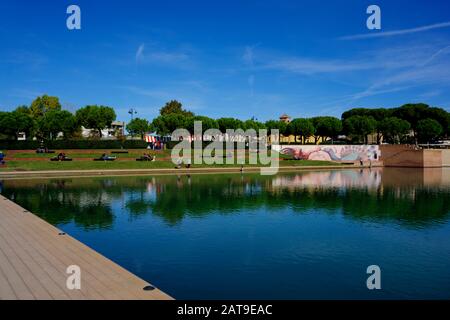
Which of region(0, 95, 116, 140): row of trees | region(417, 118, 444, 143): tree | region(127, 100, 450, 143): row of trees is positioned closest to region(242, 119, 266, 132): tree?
region(127, 100, 450, 143): row of trees

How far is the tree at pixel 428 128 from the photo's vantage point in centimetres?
8544

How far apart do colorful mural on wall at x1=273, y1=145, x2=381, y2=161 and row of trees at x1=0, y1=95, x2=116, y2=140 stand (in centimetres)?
3381

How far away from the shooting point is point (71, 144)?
59438 mm

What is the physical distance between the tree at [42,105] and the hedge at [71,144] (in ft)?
108

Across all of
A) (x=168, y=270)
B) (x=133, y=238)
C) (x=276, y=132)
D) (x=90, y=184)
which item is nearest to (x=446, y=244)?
(x=168, y=270)

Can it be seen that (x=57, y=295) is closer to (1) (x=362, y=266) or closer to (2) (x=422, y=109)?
(1) (x=362, y=266)

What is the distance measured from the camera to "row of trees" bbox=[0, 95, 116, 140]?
215 ft

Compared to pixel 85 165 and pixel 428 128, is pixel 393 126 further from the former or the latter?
pixel 85 165

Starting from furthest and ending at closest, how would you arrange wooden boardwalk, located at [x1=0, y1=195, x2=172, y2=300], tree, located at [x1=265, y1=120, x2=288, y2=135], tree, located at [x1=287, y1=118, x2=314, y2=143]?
tree, located at [x1=265, y1=120, x2=288, y2=135] → tree, located at [x1=287, y1=118, x2=314, y2=143] → wooden boardwalk, located at [x1=0, y1=195, x2=172, y2=300]

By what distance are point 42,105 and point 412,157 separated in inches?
3120

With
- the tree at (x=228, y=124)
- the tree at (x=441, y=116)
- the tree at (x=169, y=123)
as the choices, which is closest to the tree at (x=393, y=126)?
the tree at (x=441, y=116)

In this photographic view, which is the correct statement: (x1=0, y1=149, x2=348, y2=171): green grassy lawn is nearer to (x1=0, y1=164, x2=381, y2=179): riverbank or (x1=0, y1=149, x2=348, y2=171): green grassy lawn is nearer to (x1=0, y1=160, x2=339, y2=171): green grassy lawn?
(x1=0, y1=160, x2=339, y2=171): green grassy lawn

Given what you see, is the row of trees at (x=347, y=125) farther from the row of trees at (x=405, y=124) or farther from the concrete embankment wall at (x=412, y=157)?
the concrete embankment wall at (x=412, y=157)

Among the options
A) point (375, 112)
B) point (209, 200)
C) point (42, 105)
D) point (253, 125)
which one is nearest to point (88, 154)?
point (209, 200)
